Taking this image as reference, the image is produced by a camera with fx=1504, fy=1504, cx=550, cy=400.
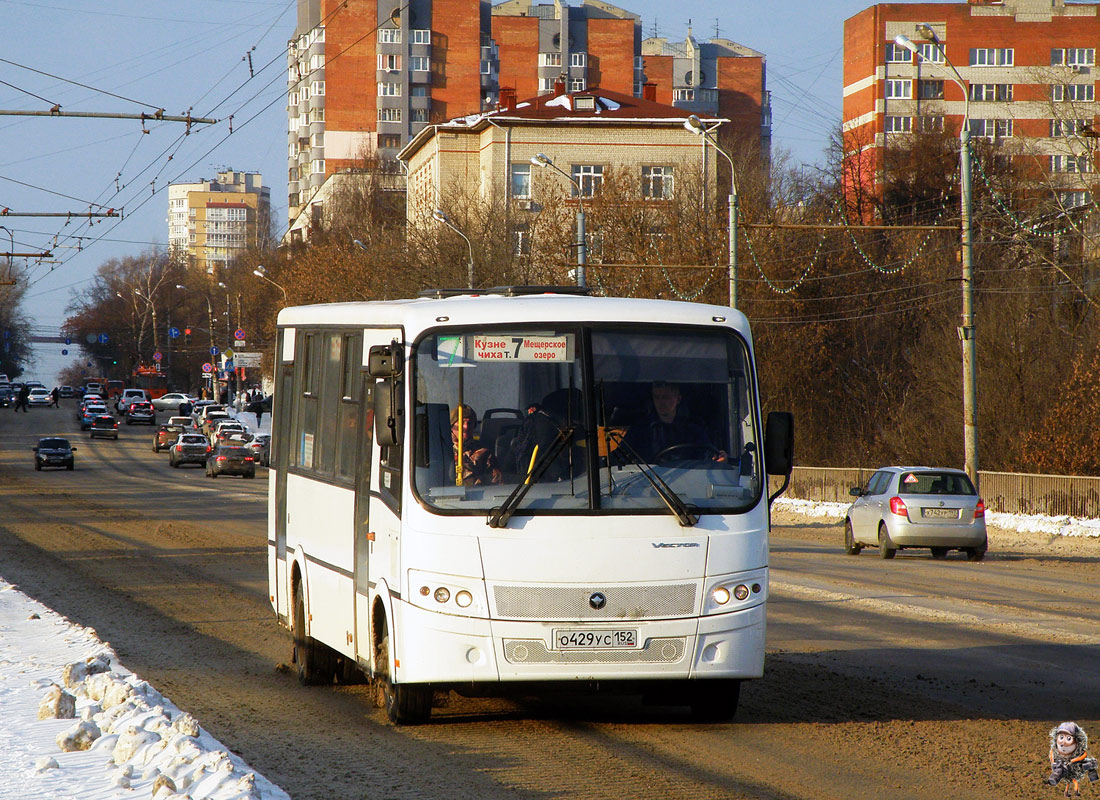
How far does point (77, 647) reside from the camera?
12.3m

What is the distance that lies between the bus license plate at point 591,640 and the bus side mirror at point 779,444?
1466 millimetres

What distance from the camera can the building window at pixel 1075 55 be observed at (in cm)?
9888

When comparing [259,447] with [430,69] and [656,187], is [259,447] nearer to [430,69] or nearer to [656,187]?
[656,187]

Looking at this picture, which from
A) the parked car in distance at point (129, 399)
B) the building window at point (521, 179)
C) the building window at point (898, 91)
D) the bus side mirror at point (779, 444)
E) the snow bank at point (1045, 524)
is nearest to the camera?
the bus side mirror at point (779, 444)

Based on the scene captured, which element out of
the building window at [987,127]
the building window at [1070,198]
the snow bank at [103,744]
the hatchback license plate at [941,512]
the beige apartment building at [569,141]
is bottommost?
the hatchback license plate at [941,512]

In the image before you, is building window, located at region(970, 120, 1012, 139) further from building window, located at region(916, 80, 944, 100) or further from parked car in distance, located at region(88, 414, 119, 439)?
parked car in distance, located at region(88, 414, 119, 439)

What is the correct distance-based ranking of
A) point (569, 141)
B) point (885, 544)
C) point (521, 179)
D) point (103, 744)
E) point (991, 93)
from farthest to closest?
point (991, 93) < point (521, 179) < point (569, 141) < point (885, 544) < point (103, 744)

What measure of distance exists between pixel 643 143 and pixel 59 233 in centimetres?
3768

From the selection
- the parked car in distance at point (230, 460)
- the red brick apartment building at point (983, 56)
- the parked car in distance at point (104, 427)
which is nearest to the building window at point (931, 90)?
the red brick apartment building at point (983, 56)

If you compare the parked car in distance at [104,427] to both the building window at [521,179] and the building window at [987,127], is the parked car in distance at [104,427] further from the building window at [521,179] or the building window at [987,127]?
the building window at [987,127]

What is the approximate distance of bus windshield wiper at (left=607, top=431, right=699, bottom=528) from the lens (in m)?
8.64

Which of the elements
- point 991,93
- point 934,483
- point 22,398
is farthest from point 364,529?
point 22,398

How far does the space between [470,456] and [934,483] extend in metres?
17.2

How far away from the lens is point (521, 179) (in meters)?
74.5
